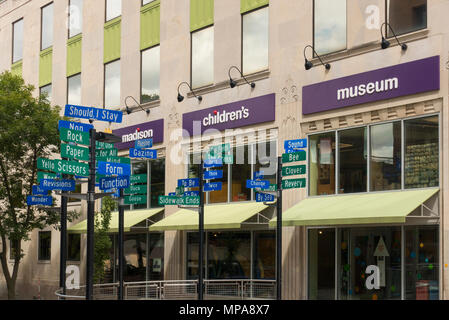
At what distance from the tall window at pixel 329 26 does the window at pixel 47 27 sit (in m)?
19.9

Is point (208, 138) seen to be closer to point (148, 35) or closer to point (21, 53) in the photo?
point (148, 35)

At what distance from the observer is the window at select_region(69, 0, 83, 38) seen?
35438 millimetres

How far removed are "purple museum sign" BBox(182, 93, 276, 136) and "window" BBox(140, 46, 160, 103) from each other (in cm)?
293

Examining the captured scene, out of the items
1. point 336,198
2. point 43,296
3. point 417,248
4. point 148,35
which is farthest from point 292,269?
point 43,296

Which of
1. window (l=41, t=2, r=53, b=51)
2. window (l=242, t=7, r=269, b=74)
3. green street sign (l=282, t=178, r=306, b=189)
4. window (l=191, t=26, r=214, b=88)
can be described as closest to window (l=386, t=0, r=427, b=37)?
green street sign (l=282, t=178, r=306, b=189)

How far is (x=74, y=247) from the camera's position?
34469 mm

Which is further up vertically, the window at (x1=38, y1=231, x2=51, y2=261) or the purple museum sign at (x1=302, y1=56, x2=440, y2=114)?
the purple museum sign at (x1=302, y1=56, x2=440, y2=114)

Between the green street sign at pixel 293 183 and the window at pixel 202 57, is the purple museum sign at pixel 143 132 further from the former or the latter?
the green street sign at pixel 293 183

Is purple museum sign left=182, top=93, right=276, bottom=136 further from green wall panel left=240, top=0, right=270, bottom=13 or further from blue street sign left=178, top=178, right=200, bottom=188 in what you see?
blue street sign left=178, top=178, right=200, bottom=188

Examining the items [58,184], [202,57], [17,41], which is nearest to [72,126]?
[58,184]

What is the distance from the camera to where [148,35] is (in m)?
30.4

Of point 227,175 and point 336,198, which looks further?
point 227,175
